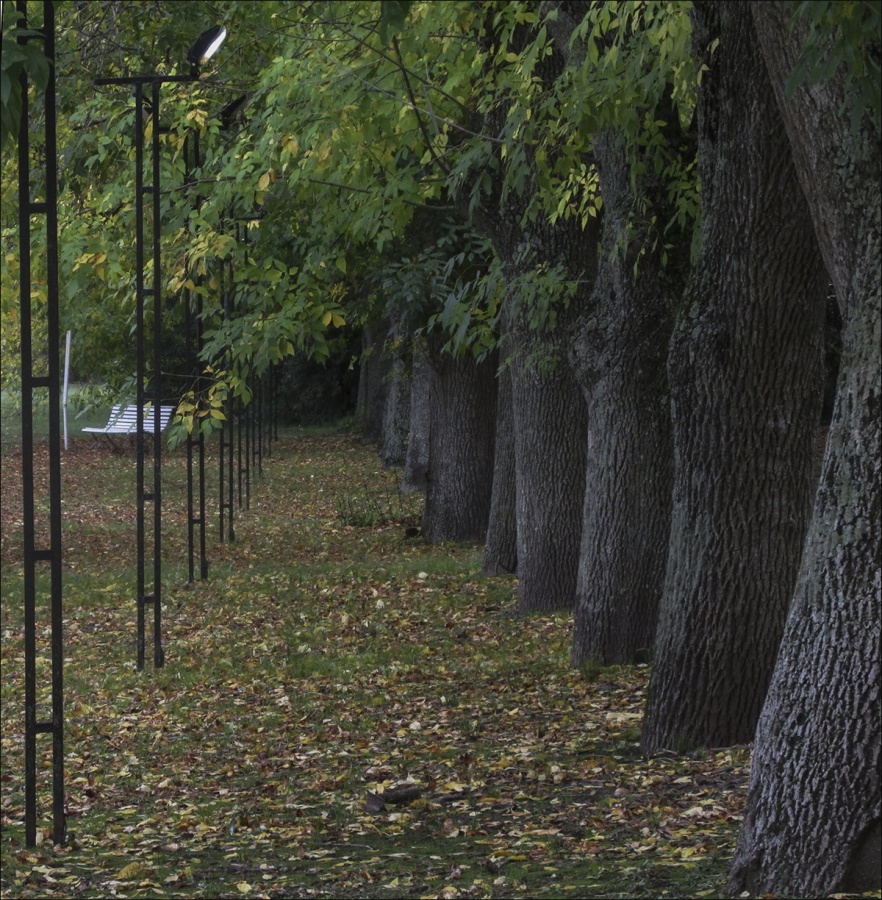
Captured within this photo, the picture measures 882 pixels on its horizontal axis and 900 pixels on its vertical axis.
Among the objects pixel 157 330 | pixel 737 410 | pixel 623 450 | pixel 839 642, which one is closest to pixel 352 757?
pixel 623 450

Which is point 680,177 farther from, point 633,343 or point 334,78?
point 334,78

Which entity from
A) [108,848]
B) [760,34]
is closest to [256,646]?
[108,848]

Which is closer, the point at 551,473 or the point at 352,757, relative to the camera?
the point at 352,757

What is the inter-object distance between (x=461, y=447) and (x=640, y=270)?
957 cm

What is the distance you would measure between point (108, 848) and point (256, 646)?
18.4ft

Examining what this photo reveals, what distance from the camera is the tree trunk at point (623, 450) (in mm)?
9094

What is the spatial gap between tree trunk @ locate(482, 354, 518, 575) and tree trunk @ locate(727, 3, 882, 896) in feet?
33.1

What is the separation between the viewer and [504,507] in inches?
597

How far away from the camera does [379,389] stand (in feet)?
129

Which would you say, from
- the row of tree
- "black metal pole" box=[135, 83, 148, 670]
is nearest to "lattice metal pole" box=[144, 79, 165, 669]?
"black metal pole" box=[135, 83, 148, 670]

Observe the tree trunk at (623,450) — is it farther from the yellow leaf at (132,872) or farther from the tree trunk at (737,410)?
the yellow leaf at (132,872)

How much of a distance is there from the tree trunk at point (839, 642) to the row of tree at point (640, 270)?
0.01 m

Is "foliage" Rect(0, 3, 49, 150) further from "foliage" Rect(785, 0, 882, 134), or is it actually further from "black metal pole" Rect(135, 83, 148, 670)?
"black metal pole" Rect(135, 83, 148, 670)

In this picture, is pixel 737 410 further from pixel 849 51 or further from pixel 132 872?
pixel 132 872
